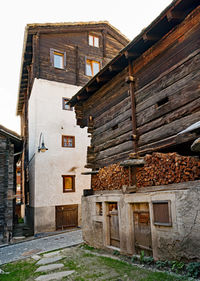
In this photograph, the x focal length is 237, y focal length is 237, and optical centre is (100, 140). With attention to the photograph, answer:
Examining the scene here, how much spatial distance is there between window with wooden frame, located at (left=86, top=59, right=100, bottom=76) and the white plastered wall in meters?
2.18

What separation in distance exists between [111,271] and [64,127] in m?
11.6

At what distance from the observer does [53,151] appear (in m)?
15.5

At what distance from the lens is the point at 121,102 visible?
8.05 metres

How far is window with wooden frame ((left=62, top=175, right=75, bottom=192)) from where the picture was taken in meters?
15.7

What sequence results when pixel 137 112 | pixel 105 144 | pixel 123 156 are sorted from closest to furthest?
pixel 137 112 < pixel 123 156 < pixel 105 144

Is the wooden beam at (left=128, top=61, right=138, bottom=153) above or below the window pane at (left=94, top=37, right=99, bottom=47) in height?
below

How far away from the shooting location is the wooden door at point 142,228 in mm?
6031

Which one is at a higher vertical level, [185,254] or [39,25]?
[39,25]

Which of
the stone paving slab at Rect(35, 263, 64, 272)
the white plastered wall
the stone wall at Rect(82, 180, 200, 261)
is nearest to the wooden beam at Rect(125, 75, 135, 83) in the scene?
the stone wall at Rect(82, 180, 200, 261)

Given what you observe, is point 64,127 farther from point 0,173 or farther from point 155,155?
point 155,155

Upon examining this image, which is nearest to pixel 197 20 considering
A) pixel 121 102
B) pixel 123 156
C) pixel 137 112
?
pixel 137 112

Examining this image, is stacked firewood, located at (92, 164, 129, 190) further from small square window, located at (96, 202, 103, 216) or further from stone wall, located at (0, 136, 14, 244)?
stone wall, located at (0, 136, 14, 244)

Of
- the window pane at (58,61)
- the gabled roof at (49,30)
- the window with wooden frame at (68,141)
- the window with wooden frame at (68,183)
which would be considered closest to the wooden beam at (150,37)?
the window with wooden frame at (68,141)

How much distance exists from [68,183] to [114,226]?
8769 mm
